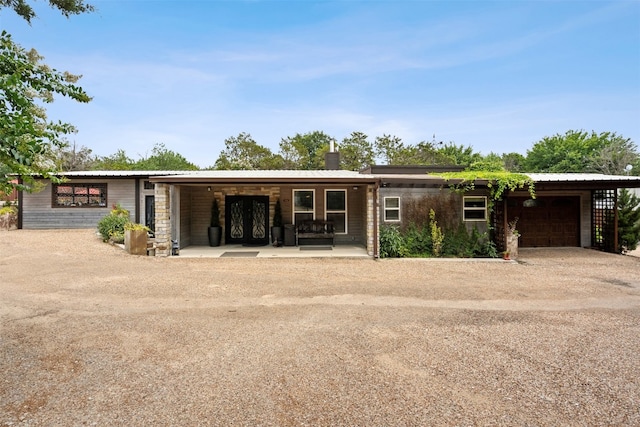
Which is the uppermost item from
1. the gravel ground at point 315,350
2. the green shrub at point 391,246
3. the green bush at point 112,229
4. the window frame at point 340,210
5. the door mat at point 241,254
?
the window frame at point 340,210

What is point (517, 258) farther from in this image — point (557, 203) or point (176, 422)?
point (176, 422)

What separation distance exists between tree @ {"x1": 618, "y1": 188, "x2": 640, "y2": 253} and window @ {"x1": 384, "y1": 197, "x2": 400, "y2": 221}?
25.5 feet

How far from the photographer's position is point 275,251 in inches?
468

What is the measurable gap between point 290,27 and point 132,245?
1334 cm

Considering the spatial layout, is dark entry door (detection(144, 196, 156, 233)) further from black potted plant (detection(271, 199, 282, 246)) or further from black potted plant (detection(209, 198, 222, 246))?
A: black potted plant (detection(271, 199, 282, 246))

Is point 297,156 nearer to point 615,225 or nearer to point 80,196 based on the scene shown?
point 80,196

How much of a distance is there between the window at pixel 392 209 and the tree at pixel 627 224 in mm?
7784

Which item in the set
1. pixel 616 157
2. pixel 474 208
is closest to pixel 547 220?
pixel 474 208

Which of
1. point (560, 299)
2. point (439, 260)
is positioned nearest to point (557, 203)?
point (439, 260)

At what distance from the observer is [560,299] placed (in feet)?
21.3

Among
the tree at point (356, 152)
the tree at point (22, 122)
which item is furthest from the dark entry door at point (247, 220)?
the tree at point (356, 152)

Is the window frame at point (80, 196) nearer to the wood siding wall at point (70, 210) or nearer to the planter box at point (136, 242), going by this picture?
the wood siding wall at point (70, 210)

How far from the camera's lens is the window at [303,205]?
43.6 ft

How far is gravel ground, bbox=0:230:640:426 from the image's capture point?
9.57 feet
